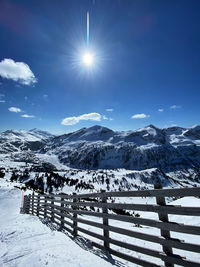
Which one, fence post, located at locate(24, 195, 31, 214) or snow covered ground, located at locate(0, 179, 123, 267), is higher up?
snow covered ground, located at locate(0, 179, 123, 267)

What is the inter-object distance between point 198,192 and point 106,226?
10.6ft

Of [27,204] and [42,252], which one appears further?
[27,204]

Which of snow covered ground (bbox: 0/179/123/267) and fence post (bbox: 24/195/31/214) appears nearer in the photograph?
snow covered ground (bbox: 0/179/123/267)

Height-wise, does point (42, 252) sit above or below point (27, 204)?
above

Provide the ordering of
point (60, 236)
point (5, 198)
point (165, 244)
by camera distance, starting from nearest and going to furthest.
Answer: point (165, 244) → point (60, 236) → point (5, 198)

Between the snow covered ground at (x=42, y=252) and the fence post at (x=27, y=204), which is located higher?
the snow covered ground at (x=42, y=252)

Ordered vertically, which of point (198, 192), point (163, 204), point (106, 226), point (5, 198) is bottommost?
point (5, 198)

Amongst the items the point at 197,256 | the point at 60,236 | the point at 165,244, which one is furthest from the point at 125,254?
the point at 60,236

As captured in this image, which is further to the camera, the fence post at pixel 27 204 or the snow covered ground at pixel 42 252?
the fence post at pixel 27 204

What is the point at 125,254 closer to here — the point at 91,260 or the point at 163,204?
the point at 91,260

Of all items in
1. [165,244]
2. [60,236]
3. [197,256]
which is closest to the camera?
[165,244]

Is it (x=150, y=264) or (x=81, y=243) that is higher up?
(x=150, y=264)

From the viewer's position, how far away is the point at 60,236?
21.9 feet

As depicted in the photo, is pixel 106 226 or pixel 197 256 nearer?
pixel 197 256
